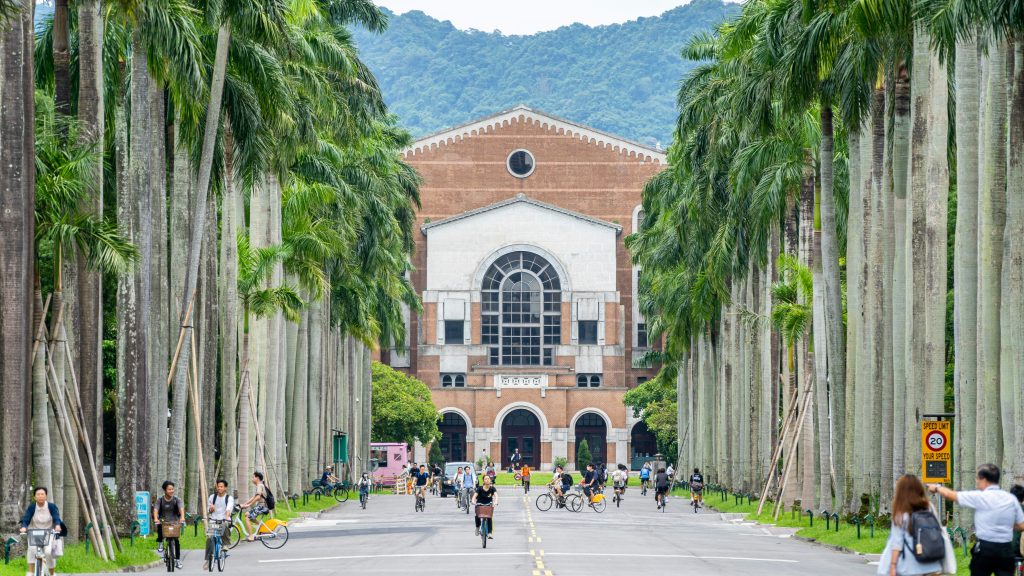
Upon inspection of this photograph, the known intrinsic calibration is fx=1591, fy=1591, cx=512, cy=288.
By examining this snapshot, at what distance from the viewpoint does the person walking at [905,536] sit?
13359 mm

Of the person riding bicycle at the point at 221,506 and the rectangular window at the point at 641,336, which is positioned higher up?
the rectangular window at the point at 641,336

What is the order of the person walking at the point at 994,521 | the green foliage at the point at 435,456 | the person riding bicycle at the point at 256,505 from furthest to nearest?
1. the green foliage at the point at 435,456
2. the person riding bicycle at the point at 256,505
3. the person walking at the point at 994,521

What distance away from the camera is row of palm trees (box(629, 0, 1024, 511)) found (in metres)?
24.2

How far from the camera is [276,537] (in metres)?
31.7

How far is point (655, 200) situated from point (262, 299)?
109ft

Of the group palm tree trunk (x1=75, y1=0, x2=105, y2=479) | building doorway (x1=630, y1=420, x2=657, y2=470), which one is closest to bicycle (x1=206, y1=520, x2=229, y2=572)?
palm tree trunk (x1=75, y1=0, x2=105, y2=479)

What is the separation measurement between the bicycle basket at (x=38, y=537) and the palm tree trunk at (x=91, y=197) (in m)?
6.58

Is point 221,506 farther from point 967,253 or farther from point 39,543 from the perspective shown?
point 967,253

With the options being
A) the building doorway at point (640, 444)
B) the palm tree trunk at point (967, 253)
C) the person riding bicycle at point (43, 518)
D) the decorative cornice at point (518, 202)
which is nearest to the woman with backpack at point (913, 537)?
the person riding bicycle at point (43, 518)

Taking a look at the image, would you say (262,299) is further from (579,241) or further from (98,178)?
(579,241)

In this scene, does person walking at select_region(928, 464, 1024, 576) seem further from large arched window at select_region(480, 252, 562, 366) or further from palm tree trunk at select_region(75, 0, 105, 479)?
large arched window at select_region(480, 252, 562, 366)

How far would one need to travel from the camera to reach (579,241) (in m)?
105

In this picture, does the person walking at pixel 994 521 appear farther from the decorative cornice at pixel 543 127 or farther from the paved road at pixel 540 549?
the decorative cornice at pixel 543 127

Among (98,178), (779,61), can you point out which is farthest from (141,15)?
(779,61)
